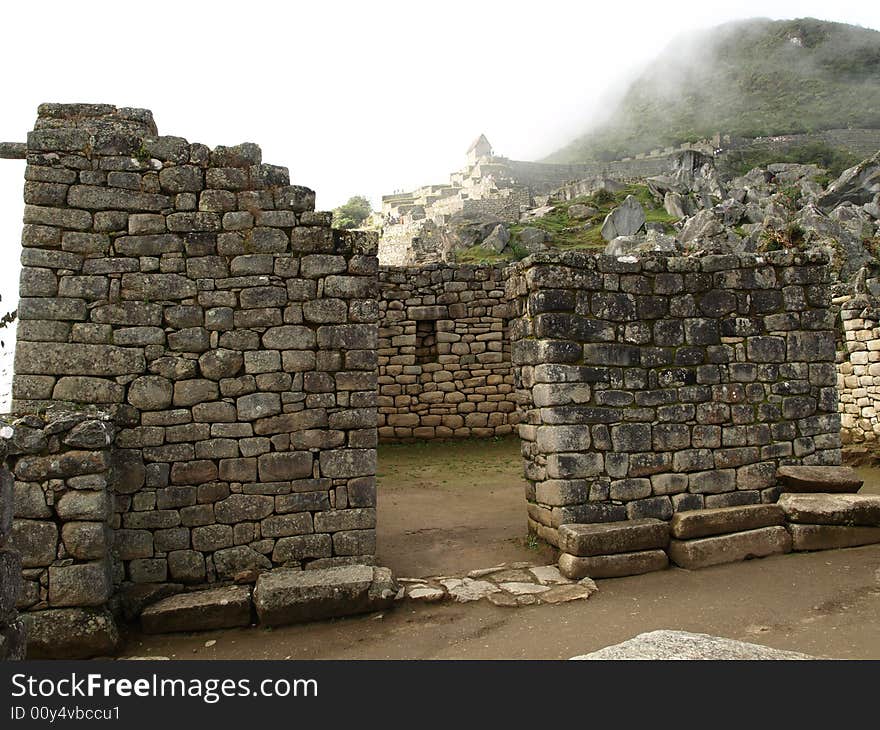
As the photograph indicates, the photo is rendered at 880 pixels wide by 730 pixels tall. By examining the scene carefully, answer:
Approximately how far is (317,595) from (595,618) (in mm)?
2470

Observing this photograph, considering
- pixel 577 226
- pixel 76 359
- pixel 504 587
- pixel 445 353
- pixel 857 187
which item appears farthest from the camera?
pixel 857 187

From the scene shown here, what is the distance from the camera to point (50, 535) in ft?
16.3

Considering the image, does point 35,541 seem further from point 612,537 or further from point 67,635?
point 612,537

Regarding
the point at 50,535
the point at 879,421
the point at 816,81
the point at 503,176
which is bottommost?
the point at 50,535

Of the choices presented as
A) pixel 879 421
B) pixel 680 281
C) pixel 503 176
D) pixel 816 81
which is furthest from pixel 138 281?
pixel 816 81

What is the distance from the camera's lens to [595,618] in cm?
533

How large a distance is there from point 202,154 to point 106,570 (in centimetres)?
398

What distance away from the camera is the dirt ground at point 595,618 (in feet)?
15.9

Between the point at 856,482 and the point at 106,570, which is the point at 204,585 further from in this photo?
the point at 856,482

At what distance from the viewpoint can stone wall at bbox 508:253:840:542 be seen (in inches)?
262

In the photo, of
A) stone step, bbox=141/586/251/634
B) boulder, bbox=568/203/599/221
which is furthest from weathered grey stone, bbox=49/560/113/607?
boulder, bbox=568/203/599/221

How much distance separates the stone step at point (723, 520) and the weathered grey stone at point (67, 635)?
553cm

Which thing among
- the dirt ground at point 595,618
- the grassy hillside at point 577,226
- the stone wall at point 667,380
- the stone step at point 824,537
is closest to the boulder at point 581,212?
the grassy hillside at point 577,226

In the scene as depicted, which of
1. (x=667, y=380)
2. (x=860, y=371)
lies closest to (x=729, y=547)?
(x=667, y=380)
